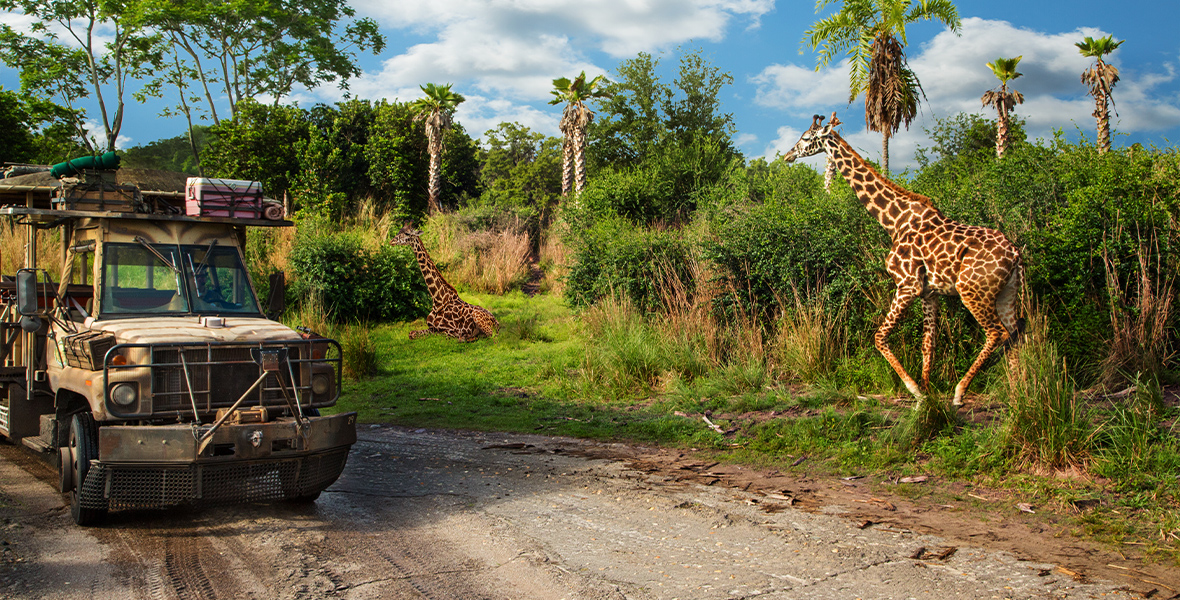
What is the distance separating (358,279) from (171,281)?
10983 mm

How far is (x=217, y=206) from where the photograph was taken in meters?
7.01

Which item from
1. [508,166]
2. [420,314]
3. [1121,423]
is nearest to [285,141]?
[420,314]

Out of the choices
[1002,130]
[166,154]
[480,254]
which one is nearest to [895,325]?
[480,254]

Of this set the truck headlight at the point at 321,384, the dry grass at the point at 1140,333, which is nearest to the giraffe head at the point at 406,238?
the truck headlight at the point at 321,384

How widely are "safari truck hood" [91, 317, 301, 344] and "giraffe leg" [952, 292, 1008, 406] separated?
6.59 m

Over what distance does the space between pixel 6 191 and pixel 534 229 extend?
61.4ft

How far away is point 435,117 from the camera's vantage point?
95.5 ft

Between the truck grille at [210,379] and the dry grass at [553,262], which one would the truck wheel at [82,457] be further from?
the dry grass at [553,262]

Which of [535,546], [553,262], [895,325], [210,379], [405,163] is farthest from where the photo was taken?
[405,163]

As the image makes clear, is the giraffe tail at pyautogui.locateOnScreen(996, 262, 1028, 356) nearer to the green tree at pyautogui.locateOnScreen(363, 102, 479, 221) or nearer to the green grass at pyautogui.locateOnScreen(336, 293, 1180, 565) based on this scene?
the green grass at pyautogui.locateOnScreen(336, 293, 1180, 565)

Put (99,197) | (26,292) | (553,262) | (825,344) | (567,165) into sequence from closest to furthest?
(26,292), (99,197), (825,344), (553,262), (567,165)

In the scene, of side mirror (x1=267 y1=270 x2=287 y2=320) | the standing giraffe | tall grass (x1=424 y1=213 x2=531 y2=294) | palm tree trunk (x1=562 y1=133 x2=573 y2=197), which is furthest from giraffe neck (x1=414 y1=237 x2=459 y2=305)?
palm tree trunk (x1=562 y1=133 x2=573 y2=197)

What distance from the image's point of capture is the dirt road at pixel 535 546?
4.62m

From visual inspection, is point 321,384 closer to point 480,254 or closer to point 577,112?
point 480,254
